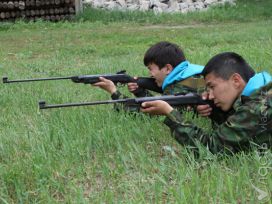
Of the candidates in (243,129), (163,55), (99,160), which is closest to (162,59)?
(163,55)

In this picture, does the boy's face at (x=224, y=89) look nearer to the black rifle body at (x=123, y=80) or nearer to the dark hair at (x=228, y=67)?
the dark hair at (x=228, y=67)

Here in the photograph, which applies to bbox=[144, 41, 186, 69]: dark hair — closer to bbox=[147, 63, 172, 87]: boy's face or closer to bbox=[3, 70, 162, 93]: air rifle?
bbox=[147, 63, 172, 87]: boy's face

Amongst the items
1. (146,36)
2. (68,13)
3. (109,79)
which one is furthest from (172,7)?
(109,79)

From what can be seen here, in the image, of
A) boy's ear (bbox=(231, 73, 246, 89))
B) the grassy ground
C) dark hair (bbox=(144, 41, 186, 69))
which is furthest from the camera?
dark hair (bbox=(144, 41, 186, 69))

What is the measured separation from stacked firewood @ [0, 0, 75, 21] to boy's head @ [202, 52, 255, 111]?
13466 mm

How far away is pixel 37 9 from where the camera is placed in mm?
16219

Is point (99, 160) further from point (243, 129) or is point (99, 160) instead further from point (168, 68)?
point (168, 68)

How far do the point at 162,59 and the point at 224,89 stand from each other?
115 cm

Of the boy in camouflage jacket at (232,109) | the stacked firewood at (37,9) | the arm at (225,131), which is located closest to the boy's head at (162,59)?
the boy in camouflage jacket at (232,109)

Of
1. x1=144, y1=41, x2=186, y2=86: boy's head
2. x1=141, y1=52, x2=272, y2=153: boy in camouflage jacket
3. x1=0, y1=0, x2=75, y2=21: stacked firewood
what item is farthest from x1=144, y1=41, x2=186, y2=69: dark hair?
x1=0, y1=0, x2=75, y2=21: stacked firewood

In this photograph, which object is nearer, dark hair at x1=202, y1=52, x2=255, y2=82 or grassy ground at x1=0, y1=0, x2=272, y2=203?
grassy ground at x1=0, y1=0, x2=272, y2=203

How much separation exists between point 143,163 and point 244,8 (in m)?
15.9

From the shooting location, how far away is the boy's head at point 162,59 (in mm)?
4016

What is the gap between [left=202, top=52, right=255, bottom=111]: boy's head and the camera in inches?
115
